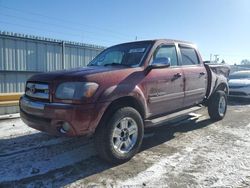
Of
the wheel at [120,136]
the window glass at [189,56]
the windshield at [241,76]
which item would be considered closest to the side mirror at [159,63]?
the wheel at [120,136]

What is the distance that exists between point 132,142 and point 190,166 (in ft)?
3.20

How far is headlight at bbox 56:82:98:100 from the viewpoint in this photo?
3535 millimetres

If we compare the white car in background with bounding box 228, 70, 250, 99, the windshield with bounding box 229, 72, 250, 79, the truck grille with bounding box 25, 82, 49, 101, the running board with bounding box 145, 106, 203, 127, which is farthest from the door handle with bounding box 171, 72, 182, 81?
the windshield with bounding box 229, 72, 250, 79

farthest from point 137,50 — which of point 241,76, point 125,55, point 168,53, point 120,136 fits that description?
point 241,76

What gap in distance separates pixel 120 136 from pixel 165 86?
1.39 m

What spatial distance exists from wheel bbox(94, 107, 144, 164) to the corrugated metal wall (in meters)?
7.06

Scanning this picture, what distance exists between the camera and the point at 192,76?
18.6 feet

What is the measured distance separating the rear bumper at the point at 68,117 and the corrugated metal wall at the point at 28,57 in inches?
260

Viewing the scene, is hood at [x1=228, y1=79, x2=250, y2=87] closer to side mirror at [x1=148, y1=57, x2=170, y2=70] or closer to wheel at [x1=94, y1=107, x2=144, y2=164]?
side mirror at [x1=148, y1=57, x2=170, y2=70]

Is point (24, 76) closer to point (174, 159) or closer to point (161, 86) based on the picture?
point (161, 86)

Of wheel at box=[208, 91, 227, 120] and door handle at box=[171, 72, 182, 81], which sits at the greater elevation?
door handle at box=[171, 72, 182, 81]

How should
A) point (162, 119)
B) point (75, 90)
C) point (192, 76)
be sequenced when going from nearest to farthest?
point (75, 90) → point (162, 119) → point (192, 76)

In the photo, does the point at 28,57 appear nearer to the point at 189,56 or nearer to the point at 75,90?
the point at 189,56

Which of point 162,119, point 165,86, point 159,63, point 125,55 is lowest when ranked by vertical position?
point 162,119
